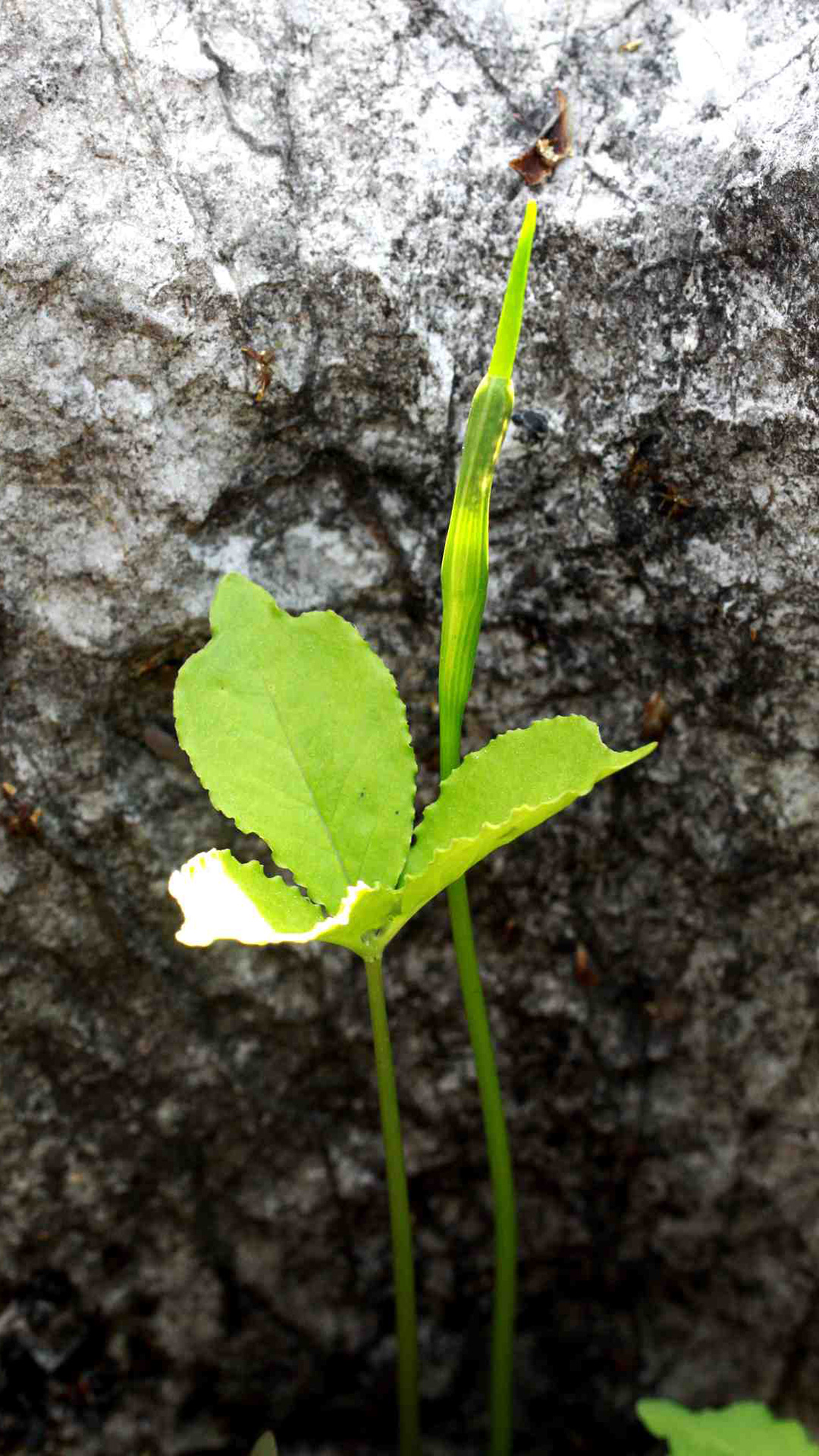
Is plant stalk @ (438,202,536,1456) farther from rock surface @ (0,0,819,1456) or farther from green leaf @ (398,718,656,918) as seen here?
rock surface @ (0,0,819,1456)

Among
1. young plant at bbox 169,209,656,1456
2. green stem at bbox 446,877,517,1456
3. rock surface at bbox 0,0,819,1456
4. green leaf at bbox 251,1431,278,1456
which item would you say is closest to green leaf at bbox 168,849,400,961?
young plant at bbox 169,209,656,1456

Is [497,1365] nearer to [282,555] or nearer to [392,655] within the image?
[392,655]

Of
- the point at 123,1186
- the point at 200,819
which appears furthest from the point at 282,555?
the point at 123,1186

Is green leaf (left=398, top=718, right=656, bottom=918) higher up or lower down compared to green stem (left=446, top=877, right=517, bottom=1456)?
higher up

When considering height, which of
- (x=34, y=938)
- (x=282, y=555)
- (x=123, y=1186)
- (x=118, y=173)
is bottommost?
(x=123, y=1186)

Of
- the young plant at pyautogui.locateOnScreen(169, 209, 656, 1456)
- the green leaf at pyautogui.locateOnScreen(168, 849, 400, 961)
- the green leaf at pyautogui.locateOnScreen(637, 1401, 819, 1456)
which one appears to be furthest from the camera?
the green leaf at pyautogui.locateOnScreen(637, 1401, 819, 1456)

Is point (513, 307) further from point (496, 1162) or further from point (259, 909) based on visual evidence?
point (496, 1162)
